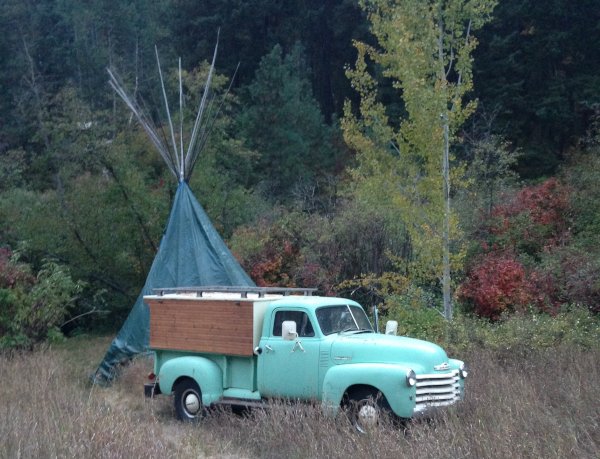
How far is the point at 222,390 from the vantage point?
11.4 meters

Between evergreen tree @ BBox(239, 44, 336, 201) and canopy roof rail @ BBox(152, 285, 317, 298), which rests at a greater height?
evergreen tree @ BBox(239, 44, 336, 201)

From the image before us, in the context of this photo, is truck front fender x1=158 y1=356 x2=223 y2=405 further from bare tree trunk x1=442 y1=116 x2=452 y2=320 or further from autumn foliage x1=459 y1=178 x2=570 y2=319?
autumn foliage x1=459 y1=178 x2=570 y2=319

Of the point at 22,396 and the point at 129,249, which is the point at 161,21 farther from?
the point at 22,396

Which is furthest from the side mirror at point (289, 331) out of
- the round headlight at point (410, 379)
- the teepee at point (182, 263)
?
the teepee at point (182, 263)

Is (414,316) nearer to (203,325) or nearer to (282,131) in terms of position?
(203,325)

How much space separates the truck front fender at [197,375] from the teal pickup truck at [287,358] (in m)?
0.01

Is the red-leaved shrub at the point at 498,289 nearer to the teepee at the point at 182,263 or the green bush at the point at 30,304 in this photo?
the teepee at the point at 182,263

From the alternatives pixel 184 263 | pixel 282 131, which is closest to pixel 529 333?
pixel 184 263

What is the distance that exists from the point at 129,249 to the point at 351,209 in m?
6.03

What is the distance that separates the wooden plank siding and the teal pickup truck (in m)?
0.01

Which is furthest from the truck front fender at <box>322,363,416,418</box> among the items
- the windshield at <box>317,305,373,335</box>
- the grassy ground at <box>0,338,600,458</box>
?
the windshield at <box>317,305,373,335</box>

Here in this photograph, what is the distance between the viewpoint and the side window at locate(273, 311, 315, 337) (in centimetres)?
1073

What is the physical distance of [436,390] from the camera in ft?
31.6

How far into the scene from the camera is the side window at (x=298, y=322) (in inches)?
423
